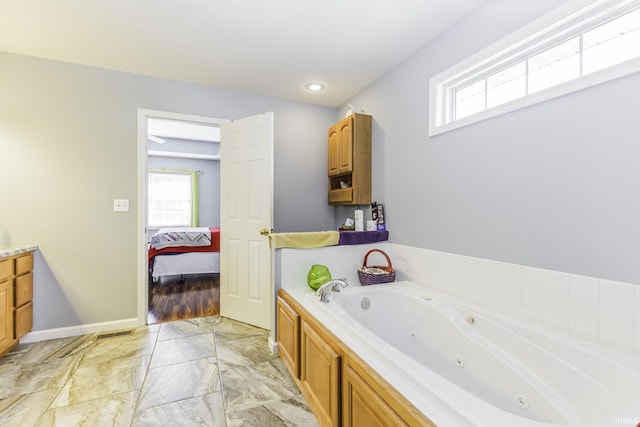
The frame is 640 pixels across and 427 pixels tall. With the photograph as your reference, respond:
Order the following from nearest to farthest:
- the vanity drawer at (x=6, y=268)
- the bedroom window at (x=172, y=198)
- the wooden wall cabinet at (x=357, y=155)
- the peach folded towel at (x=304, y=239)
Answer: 1. the vanity drawer at (x=6, y=268)
2. the peach folded towel at (x=304, y=239)
3. the wooden wall cabinet at (x=357, y=155)
4. the bedroom window at (x=172, y=198)

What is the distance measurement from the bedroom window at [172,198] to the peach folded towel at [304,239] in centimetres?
483

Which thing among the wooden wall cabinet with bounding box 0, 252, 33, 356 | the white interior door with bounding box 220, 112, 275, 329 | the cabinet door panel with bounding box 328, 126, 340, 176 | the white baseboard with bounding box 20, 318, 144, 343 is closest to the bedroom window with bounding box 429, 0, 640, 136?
the cabinet door panel with bounding box 328, 126, 340, 176

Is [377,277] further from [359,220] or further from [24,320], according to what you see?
[24,320]

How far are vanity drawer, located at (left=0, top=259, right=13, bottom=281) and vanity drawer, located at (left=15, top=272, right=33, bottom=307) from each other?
0.43ft

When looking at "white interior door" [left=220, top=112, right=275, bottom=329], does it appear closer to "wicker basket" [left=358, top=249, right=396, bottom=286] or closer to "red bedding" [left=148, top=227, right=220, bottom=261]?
"wicker basket" [left=358, top=249, right=396, bottom=286]

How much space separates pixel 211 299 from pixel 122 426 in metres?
2.11

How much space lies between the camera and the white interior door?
108 inches

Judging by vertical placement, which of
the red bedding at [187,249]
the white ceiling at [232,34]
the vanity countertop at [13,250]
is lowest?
the red bedding at [187,249]

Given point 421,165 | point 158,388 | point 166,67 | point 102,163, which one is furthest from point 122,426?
point 166,67

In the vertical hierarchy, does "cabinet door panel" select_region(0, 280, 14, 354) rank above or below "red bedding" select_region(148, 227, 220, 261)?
below

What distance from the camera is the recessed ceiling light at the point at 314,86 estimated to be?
2.96m

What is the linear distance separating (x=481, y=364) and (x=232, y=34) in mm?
2720

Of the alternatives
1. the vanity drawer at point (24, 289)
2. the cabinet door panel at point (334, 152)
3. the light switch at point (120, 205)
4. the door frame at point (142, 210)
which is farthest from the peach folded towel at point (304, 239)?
the vanity drawer at point (24, 289)

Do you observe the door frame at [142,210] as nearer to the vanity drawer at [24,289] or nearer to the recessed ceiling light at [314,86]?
the vanity drawer at [24,289]
